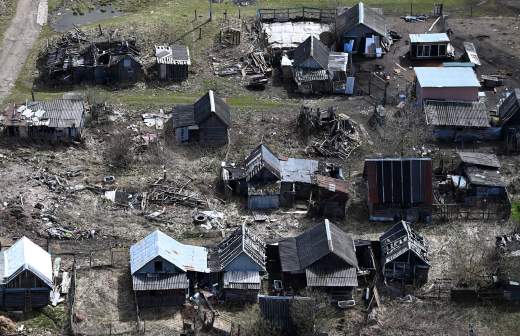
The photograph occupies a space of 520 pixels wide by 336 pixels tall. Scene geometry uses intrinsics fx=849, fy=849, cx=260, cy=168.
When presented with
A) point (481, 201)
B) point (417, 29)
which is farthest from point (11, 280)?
point (417, 29)

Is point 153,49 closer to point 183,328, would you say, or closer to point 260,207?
point 260,207

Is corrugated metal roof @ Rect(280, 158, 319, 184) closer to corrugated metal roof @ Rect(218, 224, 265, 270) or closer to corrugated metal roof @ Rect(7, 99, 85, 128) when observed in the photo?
corrugated metal roof @ Rect(218, 224, 265, 270)

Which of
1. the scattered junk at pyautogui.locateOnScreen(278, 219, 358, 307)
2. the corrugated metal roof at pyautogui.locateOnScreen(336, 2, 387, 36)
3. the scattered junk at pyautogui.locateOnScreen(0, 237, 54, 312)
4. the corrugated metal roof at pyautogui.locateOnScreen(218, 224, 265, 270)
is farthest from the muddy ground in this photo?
the corrugated metal roof at pyautogui.locateOnScreen(336, 2, 387, 36)

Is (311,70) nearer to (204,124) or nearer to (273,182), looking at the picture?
(204,124)

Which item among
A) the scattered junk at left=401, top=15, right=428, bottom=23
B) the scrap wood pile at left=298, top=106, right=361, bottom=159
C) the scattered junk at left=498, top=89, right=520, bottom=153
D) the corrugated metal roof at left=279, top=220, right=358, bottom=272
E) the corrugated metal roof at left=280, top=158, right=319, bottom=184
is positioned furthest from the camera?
the scattered junk at left=401, top=15, right=428, bottom=23

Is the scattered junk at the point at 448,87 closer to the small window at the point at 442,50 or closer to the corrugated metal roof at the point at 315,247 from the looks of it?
the small window at the point at 442,50

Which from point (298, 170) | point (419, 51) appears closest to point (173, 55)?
point (298, 170)
